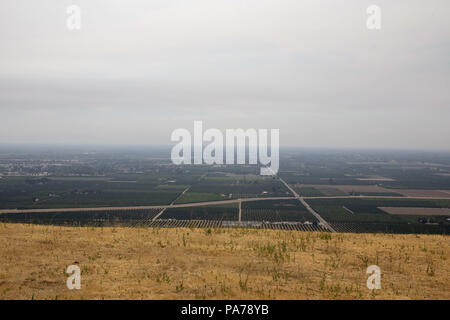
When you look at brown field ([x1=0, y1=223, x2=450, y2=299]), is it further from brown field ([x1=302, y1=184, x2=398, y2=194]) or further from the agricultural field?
brown field ([x1=302, y1=184, x2=398, y2=194])

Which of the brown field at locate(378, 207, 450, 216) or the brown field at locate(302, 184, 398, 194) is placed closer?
the brown field at locate(378, 207, 450, 216)

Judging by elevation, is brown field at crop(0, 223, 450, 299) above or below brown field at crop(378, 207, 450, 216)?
above

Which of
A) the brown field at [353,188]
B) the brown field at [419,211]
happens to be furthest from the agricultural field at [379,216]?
the brown field at [353,188]

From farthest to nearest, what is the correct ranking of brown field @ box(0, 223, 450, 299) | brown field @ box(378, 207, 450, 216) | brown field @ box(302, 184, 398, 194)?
1. brown field @ box(302, 184, 398, 194)
2. brown field @ box(378, 207, 450, 216)
3. brown field @ box(0, 223, 450, 299)

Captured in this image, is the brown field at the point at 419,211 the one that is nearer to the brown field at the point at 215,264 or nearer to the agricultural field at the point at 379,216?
the agricultural field at the point at 379,216

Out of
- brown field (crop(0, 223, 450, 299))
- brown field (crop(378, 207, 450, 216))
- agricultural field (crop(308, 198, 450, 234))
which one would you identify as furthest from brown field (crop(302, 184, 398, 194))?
brown field (crop(0, 223, 450, 299))

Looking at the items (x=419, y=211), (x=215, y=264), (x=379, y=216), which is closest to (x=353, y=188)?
(x=419, y=211)
